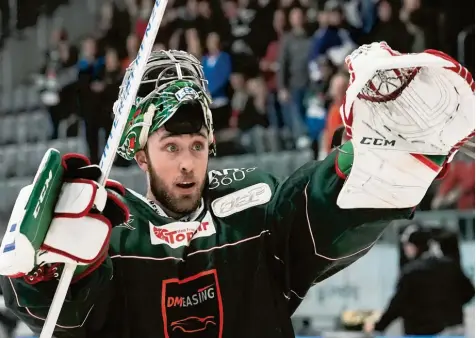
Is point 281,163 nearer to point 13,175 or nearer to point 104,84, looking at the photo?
point 104,84

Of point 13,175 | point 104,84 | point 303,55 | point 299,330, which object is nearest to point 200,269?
point 299,330

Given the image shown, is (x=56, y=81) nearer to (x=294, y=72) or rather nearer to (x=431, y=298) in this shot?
(x=294, y=72)

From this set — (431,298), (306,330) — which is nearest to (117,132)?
(431,298)

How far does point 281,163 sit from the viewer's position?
21.2 feet

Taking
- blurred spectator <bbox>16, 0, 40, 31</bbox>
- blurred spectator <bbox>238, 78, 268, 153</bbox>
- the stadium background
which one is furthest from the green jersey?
blurred spectator <bbox>16, 0, 40, 31</bbox>

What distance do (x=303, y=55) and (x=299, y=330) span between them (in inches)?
98.1

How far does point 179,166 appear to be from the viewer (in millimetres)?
2021

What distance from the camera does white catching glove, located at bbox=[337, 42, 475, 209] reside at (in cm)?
168

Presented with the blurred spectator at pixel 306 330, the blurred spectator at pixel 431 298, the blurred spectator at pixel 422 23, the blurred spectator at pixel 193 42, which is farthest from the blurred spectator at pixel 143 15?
the blurred spectator at pixel 431 298

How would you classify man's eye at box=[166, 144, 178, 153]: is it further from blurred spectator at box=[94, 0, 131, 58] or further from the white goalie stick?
blurred spectator at box=[94, 0, 131, 58]

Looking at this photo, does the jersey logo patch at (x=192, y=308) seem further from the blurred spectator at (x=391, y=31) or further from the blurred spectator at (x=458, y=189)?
the blurred spectator at (x=391, y=31)

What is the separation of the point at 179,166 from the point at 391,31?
14.9 feet

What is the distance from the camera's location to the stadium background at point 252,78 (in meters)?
5.35

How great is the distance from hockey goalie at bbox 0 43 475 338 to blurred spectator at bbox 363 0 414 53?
4.27m
